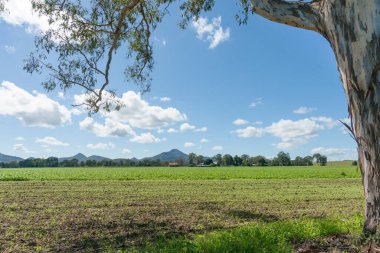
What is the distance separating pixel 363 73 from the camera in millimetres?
5922

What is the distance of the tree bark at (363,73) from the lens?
5.83 m

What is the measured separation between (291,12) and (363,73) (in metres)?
1.85

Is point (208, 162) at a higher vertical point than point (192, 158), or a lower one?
lower

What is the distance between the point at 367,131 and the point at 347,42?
4.83ft

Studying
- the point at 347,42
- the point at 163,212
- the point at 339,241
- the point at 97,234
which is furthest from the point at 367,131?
the point at 163,212

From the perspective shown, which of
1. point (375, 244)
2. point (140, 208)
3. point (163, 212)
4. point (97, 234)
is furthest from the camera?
point (140, 208)

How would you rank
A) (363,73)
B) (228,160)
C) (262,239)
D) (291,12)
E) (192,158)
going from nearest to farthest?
(363,73)
(262,239)
(291,12)
(228,160)
(192,158)

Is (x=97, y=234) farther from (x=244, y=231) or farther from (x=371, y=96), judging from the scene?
(x=371, y=96)

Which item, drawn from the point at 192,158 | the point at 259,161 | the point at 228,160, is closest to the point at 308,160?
the point at 259,161

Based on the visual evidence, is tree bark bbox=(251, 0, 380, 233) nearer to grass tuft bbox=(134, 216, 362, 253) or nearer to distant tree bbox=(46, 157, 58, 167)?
grass tuft bbox=(134, 216, 362, 253)

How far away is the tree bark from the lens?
19.1 feet

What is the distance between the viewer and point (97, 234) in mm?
8789

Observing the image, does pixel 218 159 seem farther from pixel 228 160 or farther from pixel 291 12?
pixel 291 12

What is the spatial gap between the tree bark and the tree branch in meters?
Result: 0.40
